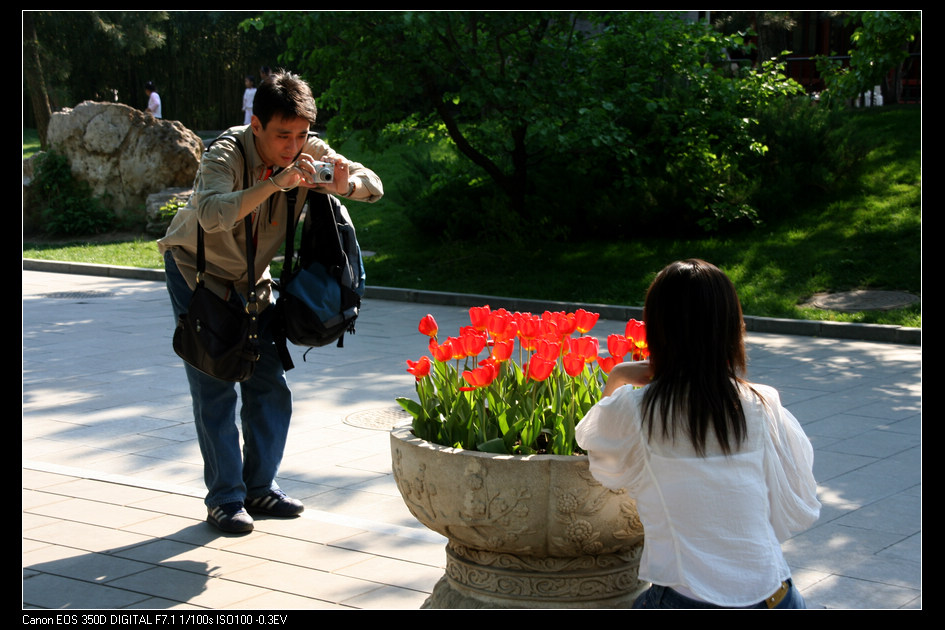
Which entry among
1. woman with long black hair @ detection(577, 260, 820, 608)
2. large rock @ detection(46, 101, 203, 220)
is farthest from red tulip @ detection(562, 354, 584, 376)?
large rock @ detection(46, 101, 203, 220)

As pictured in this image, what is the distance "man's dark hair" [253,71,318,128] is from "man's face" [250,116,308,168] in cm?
3

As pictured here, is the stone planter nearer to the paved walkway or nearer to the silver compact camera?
the paved walkway

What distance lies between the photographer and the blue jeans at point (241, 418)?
4609 mm

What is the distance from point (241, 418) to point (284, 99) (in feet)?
4.86

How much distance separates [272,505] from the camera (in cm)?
481

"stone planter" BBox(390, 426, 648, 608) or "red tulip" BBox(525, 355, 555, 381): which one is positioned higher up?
"red tulip" BBox(525, 355, 555, 381)

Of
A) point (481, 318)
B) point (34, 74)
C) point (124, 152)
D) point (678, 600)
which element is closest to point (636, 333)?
point (481, 318)

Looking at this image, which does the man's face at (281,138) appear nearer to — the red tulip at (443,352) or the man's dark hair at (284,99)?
the man's dark hair at (284,99)

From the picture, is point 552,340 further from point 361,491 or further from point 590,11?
point 590,11

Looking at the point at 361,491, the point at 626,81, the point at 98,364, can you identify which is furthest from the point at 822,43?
the point at 361,491

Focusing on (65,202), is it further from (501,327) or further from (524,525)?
(524,525)

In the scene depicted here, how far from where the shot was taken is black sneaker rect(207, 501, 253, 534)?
178 inches

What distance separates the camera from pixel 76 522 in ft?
15.4

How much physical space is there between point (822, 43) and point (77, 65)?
2331 cm
